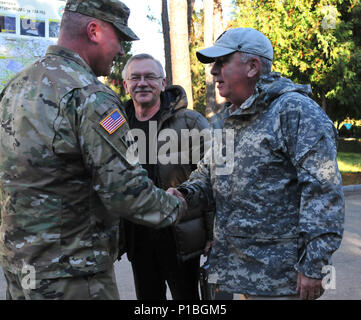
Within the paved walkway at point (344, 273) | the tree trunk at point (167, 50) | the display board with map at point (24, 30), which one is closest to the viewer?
the paved walkway at point (344, 273)

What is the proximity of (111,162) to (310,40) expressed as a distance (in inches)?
581

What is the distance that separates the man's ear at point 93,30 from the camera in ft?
6.97

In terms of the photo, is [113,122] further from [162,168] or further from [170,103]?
[170,103]


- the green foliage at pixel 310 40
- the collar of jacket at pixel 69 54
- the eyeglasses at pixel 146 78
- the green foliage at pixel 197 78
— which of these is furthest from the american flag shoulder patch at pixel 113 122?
the green foliage at pixel 197 78

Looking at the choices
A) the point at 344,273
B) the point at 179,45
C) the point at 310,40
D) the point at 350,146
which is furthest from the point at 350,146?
the point at 344,273

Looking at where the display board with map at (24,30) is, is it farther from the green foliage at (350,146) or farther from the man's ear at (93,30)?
the green foliage at (350,146)

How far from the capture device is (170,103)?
339 cm

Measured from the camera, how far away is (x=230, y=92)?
8.32ft

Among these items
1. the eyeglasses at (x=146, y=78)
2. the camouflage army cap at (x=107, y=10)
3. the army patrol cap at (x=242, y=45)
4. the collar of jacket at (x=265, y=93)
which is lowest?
the collar of jacket at (x=265, y=93)

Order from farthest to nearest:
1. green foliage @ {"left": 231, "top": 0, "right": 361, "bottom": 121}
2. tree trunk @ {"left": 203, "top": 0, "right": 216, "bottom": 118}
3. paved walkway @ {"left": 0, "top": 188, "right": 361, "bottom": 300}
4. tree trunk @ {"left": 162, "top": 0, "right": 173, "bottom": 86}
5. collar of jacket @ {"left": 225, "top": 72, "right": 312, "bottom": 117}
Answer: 1. green foliage @ {"left": 231, "top": 0, "right": 361, "bottom": 121}
2. tree trunk @ {"left": 203, "top": 0, "right": 216, "bottom": 118}
3. tree trunk @ {"left": 162, "top": 0, "right": 173, "bottom": 86}
4. paved walkway @ {"left": 0, "top": 188, "right": 361, "bottom": 300}
5. collar of jacket @ {"left": 225, "top": 72, "right": 312, "bottom": 117}

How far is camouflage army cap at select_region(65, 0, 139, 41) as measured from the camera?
2.11 meters

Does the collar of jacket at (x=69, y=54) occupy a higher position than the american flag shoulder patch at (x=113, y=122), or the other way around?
the collar of jacket at (x=69, y=54)

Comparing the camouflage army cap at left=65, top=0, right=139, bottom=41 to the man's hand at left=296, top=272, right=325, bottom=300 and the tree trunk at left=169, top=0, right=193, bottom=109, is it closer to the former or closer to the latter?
the man's hand at left=296, top=272, right=325, bottom=300

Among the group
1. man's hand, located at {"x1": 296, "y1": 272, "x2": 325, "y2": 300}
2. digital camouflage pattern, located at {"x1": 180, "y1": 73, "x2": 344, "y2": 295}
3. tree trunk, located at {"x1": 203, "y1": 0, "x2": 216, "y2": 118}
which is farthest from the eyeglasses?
tree trunk, located at {"x1": 203, "y1": 0, "x2": 216, "y2": 118}
